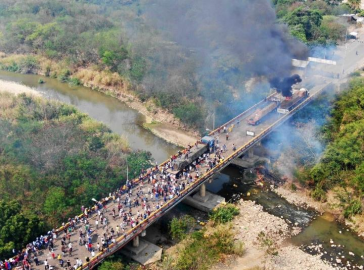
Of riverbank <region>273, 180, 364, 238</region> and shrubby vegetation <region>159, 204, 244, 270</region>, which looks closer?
shrubby vegetation <region>159, 204, 244, 270</region>

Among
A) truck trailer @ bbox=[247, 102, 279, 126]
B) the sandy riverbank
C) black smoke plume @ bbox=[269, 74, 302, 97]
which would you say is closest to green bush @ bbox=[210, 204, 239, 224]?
the sandy riverbank

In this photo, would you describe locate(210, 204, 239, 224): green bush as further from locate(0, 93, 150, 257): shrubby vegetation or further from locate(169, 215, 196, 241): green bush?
locate(0, 93, 150, 257): shrubby vegetation

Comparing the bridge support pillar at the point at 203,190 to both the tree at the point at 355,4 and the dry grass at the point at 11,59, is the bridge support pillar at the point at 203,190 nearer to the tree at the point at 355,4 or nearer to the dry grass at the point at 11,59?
the dry grass at the point at 11,59

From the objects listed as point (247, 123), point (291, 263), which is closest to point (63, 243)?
point (291, 263)

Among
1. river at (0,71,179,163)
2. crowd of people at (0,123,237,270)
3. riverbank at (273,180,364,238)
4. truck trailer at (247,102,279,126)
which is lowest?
river at (0,71,179,163)

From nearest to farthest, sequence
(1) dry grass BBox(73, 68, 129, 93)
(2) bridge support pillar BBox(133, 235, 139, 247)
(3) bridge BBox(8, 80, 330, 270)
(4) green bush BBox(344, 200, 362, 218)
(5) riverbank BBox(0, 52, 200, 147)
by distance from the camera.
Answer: (3) bridge BBox(8, 80, 330, 270) < (2) bridge support pillar BBox(133, 235, 139, 247) < (4) green bush BBox(344, 200, 362, 218) < (5) riverbank BBox(0, 52, 200, 147) < (1) dry grass BBox(73, 68, 129, 93)

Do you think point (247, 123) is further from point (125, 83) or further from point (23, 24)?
point (23, 24)

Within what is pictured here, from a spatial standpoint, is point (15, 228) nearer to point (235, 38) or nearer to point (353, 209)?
point (353, 209)
